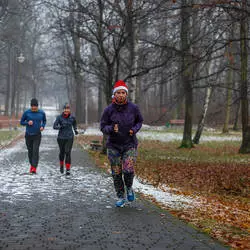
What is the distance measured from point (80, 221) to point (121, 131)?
65.6 inches

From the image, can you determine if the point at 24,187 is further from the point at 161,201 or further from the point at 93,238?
the point at 93,238

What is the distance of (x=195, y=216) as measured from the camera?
7.01m

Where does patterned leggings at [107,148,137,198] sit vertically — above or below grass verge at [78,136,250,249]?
above

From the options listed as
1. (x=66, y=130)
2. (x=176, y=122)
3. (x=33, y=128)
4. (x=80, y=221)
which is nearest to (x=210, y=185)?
(x=66, y=130)

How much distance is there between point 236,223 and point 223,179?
201 inches

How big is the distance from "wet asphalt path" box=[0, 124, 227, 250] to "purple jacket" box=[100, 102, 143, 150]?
1.04 m

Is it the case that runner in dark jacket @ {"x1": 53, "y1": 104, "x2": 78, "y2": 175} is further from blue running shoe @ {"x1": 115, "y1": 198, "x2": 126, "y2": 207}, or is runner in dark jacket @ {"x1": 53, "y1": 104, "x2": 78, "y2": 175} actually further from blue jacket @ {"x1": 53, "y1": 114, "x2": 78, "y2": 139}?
blue running shoe @ {"x1": 115, "y1": 198, "x2": 126, "y2": 207}

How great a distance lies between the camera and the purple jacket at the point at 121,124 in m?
7.29

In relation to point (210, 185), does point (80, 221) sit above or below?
above

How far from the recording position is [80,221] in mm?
6293

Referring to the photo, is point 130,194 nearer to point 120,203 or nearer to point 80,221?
point 120,203

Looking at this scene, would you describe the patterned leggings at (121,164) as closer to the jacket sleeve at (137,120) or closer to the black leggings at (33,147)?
the jacket sleeve at (137,120)

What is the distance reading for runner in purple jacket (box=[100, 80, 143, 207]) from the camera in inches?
287

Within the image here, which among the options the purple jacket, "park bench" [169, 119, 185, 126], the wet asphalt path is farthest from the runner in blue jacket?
"park bench" [169, 119, 185, 126]
